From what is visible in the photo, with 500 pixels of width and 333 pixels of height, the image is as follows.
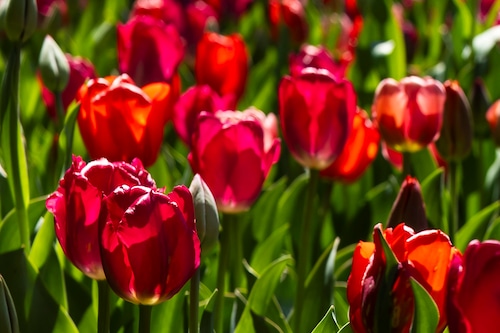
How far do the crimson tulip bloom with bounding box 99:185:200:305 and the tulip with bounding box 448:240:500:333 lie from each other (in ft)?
0.73

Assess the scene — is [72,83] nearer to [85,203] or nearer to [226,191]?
[226,191]

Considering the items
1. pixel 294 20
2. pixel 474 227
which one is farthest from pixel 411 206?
pixel 294 20

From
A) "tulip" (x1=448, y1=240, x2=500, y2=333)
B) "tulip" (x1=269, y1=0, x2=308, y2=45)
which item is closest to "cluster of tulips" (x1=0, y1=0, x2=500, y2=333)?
"tulip" (x1=448, y1=240, x2=500, y2=333)

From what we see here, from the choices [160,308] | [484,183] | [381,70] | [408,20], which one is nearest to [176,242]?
[160,308]

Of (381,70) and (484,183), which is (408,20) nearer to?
(381,70)

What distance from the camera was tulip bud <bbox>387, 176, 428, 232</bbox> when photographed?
1125mm

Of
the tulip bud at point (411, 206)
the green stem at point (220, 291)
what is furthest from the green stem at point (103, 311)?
the tulip bud at point (411, 206)

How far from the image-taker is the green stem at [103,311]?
976 mm

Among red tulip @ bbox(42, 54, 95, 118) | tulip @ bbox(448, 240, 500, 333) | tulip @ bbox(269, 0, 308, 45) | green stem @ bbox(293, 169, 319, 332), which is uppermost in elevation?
tulip @ bbox(448, 240, 500, 333)

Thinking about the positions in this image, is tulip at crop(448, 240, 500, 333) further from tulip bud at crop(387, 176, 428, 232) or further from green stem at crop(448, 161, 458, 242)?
green stem at crop(448, 161, 458, 242)

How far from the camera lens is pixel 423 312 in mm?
851

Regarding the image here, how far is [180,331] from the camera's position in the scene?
120 cm

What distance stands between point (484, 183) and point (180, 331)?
Answer: 84cm

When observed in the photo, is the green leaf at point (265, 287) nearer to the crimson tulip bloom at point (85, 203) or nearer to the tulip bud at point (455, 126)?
the crimson tulip bloom at point (85, 203)
